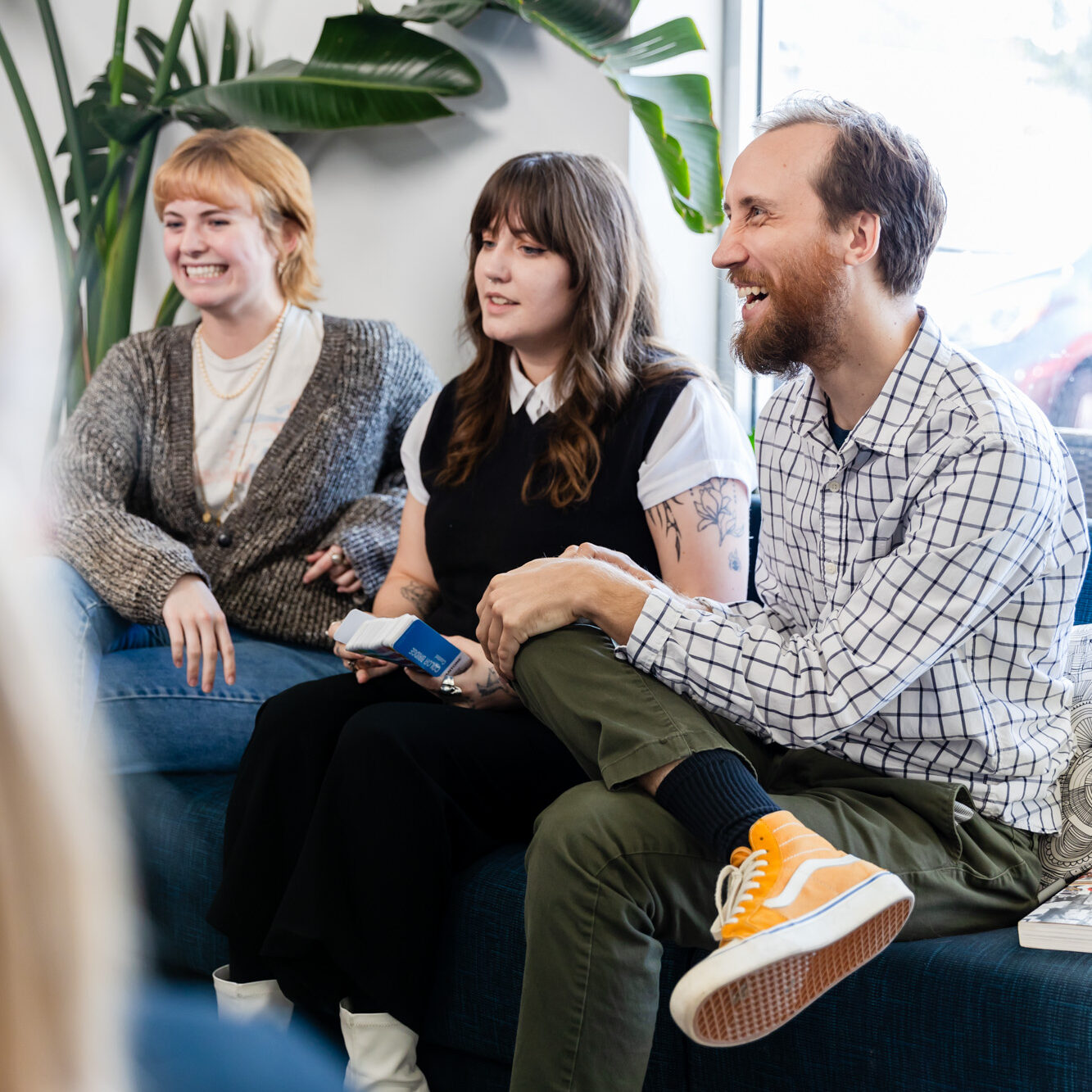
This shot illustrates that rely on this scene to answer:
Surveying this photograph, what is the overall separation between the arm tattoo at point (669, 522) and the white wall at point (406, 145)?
0.94 metres

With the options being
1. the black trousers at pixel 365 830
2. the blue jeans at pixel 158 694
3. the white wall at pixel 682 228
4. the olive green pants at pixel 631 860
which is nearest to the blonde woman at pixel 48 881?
the olive green pants at pixel 631 860

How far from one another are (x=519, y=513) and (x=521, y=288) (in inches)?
13.1

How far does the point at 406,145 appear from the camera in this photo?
2.73 m

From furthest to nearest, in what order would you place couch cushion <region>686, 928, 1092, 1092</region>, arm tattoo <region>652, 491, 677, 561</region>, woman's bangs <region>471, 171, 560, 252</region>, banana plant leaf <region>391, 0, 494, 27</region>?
banana plant leaf <region>391, 0, 494, 27</region> < woman's bangs <region>471, 171, 560, 252</region> < arm tattoo <region>652, 491, 677, 561</region> < couch cushion <region>686, 928, 1092, 1092</region>

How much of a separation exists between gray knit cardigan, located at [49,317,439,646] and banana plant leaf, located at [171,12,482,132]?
520 millimetres

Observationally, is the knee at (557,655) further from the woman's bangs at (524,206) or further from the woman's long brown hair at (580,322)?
the woman's bangs at (524,206)

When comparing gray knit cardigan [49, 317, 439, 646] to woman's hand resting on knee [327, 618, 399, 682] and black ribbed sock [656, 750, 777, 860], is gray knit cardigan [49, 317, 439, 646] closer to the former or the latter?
woman's hand resting on knee [327, 618, 399, 682]

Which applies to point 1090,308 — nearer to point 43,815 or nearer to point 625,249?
point 625,249

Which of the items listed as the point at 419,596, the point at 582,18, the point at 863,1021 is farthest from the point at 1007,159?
the point at 863,1021

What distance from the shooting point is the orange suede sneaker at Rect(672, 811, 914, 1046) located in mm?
1020

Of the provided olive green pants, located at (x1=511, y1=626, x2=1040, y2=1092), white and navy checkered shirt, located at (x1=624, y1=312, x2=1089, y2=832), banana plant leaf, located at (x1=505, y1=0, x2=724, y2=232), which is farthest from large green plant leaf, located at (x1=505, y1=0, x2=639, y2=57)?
olive green pants, located at (x1=511, y1=626, x2=1040, y2=1092)

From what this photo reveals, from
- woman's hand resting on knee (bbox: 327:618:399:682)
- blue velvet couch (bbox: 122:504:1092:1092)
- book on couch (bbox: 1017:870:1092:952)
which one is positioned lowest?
blue velvet couch (bbox: 122:504:1092:1092)

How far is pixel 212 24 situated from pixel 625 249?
5.25 ft

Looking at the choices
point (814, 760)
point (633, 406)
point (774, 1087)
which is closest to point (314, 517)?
point (633, 406)
